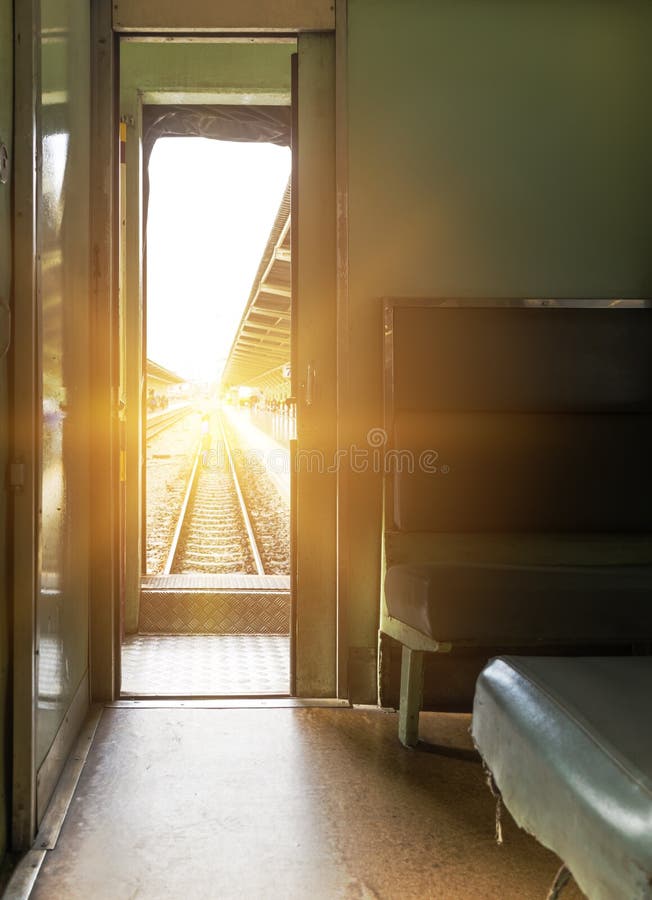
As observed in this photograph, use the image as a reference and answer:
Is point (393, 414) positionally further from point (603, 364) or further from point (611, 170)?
point (611, 170)

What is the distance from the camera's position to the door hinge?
1.74 meters

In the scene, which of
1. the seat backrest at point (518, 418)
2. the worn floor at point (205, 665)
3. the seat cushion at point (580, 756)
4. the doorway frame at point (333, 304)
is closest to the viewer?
the seat cushion at point (580, 756)

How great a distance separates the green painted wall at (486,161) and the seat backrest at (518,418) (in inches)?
5.4

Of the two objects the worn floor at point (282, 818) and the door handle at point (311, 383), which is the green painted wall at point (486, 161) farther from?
the worn floor at point (282, 818)

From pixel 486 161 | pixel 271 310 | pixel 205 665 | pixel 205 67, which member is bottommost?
pixel 205 665

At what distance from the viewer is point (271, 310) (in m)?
14.0

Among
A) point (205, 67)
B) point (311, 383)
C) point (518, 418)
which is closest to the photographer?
point (518, 418)

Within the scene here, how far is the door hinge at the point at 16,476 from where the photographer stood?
5.71ft

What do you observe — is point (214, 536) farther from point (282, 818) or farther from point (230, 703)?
point (282, 818)

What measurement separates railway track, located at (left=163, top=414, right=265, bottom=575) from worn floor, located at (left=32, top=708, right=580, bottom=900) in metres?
3.39

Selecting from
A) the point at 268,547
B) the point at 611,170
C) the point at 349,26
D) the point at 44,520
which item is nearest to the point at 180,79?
the point at 349,26

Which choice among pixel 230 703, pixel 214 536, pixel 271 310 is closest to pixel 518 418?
pixel 230 703

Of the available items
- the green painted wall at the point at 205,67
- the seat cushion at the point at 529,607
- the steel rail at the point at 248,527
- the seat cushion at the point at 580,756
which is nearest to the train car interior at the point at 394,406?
the seat cushion at the point at 529,607

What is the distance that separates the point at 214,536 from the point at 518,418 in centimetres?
578
